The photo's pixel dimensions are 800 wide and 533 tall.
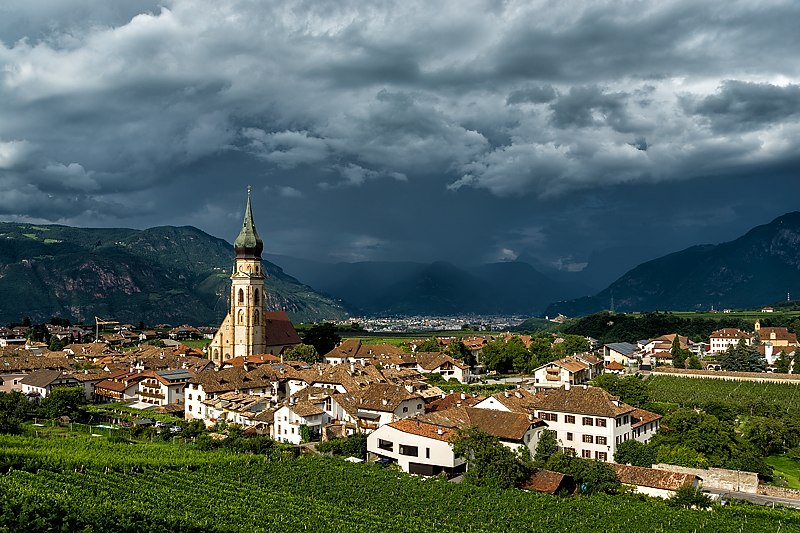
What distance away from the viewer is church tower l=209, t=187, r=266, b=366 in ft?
323

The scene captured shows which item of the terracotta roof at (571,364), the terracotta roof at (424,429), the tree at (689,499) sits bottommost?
the tree at (689,499)

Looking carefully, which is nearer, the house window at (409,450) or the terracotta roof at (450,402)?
the house window at (409,450)

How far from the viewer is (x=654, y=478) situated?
3900 centimetres

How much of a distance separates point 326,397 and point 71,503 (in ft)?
86.5

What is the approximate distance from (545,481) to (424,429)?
9.11m

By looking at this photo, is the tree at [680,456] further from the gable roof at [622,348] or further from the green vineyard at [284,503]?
the gable roof at [622,348]

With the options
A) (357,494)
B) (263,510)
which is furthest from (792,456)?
(263,510)

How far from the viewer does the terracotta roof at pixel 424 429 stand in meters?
43.9

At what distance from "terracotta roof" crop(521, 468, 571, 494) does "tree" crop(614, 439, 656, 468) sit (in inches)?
301

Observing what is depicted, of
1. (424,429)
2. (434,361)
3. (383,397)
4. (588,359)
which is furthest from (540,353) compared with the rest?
(424,429)

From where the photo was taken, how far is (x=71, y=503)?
33531mm

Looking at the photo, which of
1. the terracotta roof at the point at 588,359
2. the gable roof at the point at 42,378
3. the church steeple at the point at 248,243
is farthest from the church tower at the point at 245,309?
the terracotta roof at the point at 588,359

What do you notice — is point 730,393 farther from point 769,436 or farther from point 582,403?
point 582,403

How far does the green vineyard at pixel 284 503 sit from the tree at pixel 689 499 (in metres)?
0.73
